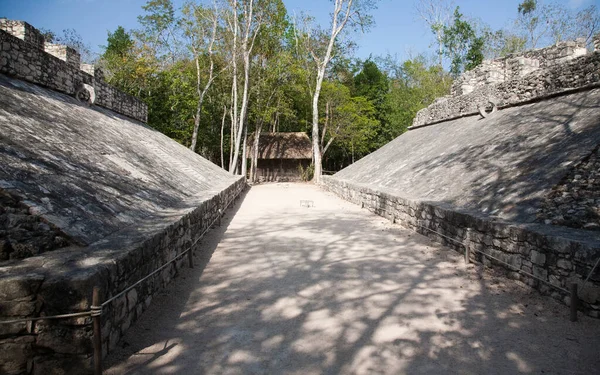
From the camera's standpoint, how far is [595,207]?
4902mm

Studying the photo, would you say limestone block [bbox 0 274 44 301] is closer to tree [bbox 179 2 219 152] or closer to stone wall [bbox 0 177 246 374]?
stone wall [bbox 0 177 246 374]

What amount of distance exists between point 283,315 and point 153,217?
2436 mm

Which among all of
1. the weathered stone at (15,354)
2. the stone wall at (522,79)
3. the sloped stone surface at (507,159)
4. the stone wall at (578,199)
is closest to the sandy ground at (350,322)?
the weathered stone at (15,354)

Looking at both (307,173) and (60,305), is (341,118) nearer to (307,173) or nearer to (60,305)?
(307,173)

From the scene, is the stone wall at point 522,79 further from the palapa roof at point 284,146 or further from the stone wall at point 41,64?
the palapa roof at point 284,146

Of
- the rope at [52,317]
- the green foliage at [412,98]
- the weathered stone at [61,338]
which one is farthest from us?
the green foliage at [412,98]

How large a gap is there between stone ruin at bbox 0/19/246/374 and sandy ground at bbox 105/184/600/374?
1.47 feet

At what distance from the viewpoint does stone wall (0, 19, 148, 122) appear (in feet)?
25.0

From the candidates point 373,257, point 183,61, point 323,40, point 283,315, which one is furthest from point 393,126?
point 283,315

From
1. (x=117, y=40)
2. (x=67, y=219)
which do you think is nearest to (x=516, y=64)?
(x=67, y=219)

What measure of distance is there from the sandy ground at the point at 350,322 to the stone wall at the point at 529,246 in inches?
7.8

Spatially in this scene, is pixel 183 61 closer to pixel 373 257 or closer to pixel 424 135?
pixel 424 135

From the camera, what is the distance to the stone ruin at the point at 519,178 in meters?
4.53

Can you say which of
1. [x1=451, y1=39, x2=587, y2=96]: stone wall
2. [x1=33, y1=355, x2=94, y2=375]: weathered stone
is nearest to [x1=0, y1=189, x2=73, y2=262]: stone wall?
[x1=33, y1=355, x2=94, y2=375]: weathered stone
